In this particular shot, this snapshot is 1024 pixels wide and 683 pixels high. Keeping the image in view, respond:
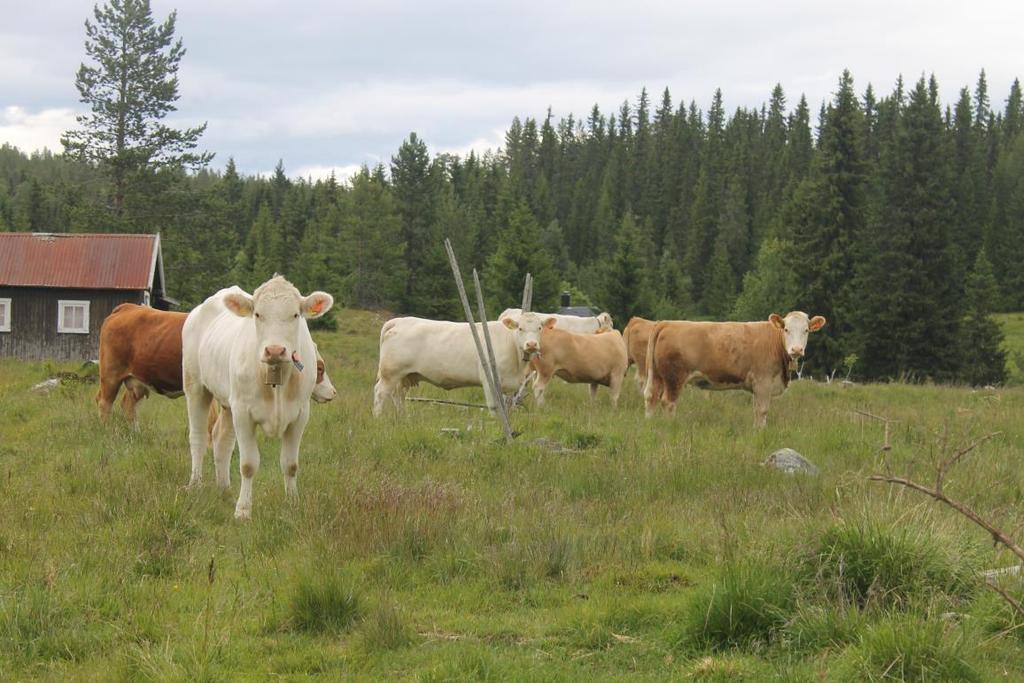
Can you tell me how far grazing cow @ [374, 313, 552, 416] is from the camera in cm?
1596

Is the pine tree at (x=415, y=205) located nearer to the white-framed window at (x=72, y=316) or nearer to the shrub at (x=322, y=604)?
the white-framed window at (x=72, y=316)

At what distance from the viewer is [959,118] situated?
127688 millimetres

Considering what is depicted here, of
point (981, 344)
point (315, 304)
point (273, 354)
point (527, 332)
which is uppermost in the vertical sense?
point (315, 304)

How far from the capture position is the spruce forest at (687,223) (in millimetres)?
48062

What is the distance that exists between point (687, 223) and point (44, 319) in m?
91.3

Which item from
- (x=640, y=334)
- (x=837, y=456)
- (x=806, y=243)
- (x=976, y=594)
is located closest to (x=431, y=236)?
(x=806, y=243)

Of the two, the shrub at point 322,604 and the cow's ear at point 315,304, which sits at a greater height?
the cow's ear at point 315,304

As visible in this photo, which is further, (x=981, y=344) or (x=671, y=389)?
(x=981, y=344)

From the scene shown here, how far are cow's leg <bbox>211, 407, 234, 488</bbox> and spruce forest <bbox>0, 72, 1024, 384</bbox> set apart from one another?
84.1 feet

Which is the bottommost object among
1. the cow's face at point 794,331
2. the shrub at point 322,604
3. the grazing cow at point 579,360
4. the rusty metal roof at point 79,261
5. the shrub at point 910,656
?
the shrub at point 322,604

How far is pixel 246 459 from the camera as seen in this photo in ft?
26.4

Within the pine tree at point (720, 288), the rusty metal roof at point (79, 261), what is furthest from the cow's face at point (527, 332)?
the pine tree at point (720, 288)

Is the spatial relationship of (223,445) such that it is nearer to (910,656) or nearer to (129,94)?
(910,656)

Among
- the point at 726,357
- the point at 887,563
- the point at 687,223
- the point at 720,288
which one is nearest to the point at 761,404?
the point at 726,357
